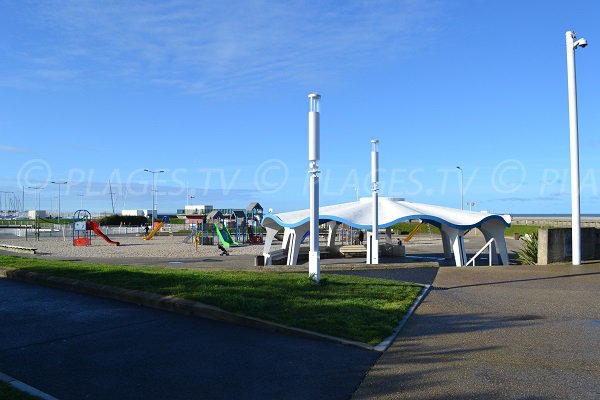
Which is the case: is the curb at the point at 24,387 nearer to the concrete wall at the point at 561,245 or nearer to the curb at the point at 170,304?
the curb at the point at 170,304

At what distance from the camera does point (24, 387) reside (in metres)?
5.10

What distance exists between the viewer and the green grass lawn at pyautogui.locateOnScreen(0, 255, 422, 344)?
7719 mm

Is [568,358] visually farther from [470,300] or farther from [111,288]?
[111,288]

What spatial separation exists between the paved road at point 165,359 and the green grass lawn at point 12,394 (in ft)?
0.97

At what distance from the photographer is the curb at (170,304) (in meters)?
7.27

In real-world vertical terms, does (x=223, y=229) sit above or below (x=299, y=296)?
above

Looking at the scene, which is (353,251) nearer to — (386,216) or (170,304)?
(386,216)

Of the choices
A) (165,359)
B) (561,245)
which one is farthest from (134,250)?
(165,359)

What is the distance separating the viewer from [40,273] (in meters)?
12.8

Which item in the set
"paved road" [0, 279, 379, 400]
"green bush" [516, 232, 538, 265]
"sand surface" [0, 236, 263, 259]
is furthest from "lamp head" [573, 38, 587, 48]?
"sand surface" [0, 236, 263, 259]

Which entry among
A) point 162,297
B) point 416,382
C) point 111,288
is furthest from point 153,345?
point 111,288

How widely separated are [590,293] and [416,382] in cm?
766

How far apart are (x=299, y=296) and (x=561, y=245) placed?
1207 cm

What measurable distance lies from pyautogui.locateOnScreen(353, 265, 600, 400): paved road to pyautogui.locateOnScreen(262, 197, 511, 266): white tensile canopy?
1104cm
